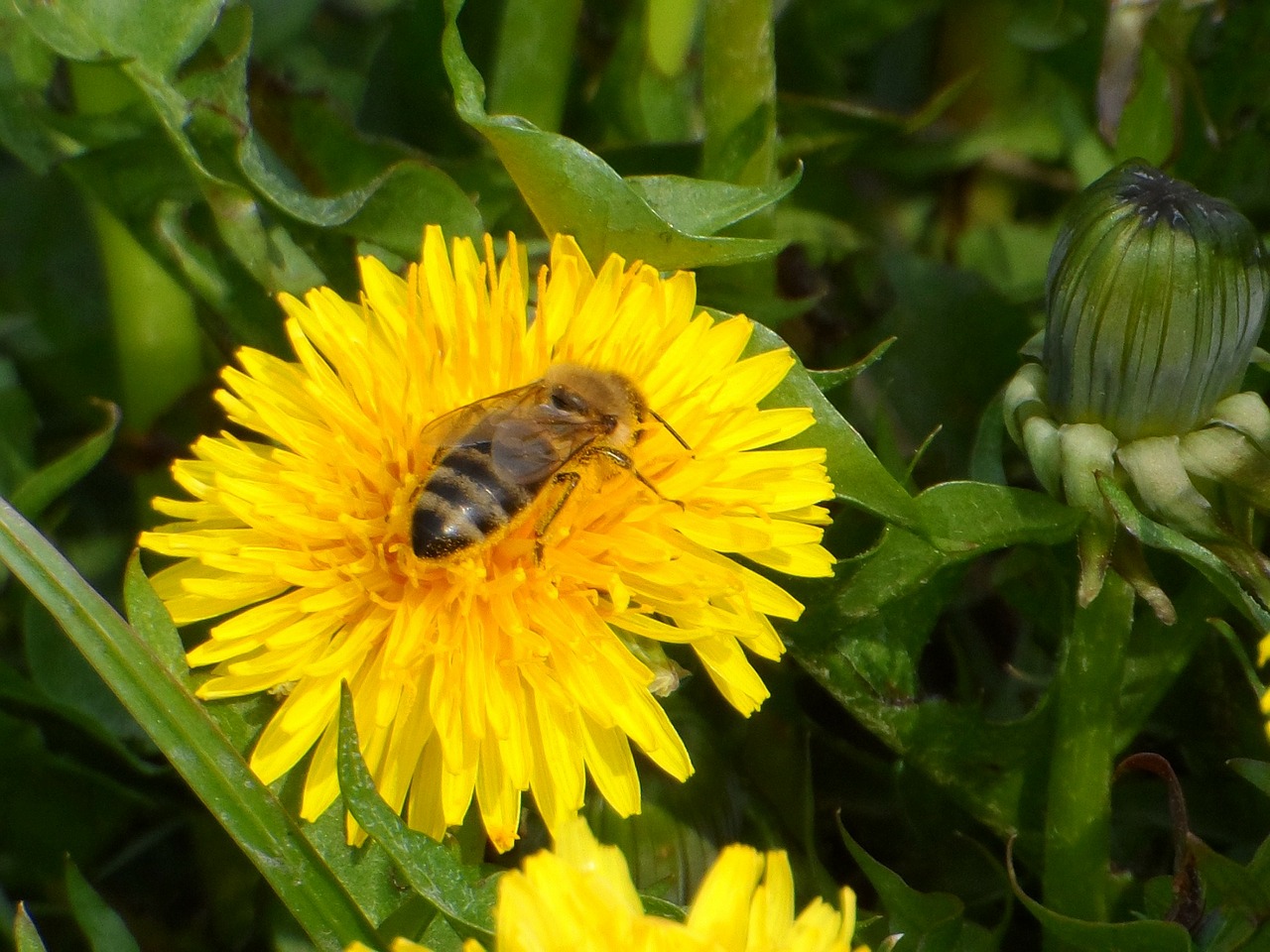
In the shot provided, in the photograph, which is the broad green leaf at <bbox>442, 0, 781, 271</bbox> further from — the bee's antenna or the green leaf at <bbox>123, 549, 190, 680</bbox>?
the green leaf at <bbox>123, 549, 190, 680</bbox>

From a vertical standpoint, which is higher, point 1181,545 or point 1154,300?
point 1154,300

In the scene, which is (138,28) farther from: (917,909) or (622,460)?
(917,909)

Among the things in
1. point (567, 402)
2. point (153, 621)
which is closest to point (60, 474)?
point (153, 621)

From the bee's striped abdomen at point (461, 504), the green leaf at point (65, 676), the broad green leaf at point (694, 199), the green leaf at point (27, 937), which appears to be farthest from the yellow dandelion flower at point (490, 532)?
the green leaf at point (65, 676)

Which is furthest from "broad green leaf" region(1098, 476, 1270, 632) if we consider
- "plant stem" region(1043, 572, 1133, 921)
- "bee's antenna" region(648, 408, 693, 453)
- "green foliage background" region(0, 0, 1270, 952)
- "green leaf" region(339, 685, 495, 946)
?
"green leaf" region(339, 685, 495, 946)

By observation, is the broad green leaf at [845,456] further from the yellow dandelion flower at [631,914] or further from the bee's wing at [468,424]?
the yellow dandelion flower at [631,914]

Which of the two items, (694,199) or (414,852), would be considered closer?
(414,852)

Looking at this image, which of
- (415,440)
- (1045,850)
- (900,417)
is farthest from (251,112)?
(1045,850)
